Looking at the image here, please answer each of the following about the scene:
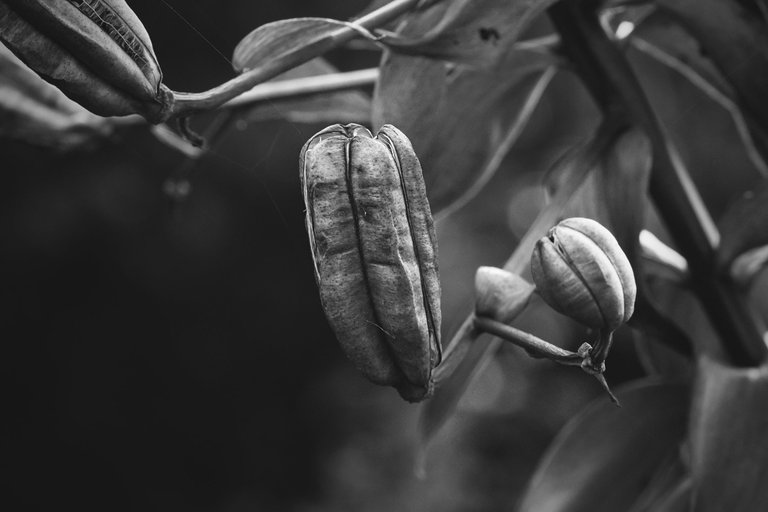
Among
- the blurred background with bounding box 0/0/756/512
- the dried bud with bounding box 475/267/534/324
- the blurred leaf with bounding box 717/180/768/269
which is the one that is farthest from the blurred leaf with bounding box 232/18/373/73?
the blurred background with bounding box 0/0/756/512

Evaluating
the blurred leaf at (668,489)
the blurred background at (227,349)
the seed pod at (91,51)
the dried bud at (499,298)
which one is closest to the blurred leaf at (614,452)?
the blurred leaf at (668,489)

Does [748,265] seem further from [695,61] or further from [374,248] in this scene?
[374,248]

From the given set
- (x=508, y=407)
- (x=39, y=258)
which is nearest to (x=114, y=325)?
(x=39, y=258)

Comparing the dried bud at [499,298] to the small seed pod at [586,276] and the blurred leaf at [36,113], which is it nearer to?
the small seed pod at [586,276]

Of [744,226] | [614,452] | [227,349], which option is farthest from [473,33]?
[227,349]

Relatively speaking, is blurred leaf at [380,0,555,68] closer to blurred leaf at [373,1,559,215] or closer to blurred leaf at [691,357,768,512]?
blurred leaf at [373,1,559,215]

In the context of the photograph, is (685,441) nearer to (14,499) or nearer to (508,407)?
(508,407)
